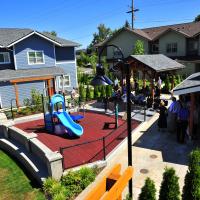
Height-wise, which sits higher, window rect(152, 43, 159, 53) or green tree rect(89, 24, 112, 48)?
green tree rect(89, 24, 112, 48)

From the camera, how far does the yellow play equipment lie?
5045 millimetres

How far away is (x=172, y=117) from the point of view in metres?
13.5

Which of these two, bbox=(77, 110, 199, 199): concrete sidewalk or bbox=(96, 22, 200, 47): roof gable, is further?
bbox=(96, 22, 200, 47): roof gable

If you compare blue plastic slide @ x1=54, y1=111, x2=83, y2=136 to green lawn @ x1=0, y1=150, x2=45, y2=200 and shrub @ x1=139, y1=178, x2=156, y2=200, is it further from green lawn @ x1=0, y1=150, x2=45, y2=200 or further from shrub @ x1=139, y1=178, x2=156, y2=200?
shrub @ x1=139, y1=178, x2=156, y2=200

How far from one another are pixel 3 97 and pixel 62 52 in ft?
28.3

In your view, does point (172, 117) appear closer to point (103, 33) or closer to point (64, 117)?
point (64, 117)

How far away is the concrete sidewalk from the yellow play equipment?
2596 mm

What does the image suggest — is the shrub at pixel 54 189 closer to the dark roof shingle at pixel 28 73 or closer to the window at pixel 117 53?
the dark roof shingle at pixel 28 73

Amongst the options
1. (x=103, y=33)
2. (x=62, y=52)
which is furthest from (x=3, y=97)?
(x=103, y=33)

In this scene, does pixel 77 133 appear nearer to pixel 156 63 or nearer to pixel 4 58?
pixel 156 63

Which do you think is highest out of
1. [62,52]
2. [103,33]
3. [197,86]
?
[103,33]

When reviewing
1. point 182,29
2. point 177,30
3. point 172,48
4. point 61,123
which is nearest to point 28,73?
point 61,123

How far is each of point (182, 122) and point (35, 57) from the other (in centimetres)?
1771

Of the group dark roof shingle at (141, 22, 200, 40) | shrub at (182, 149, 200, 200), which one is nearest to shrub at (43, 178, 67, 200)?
shrub at (182, 149, 200, 200)
